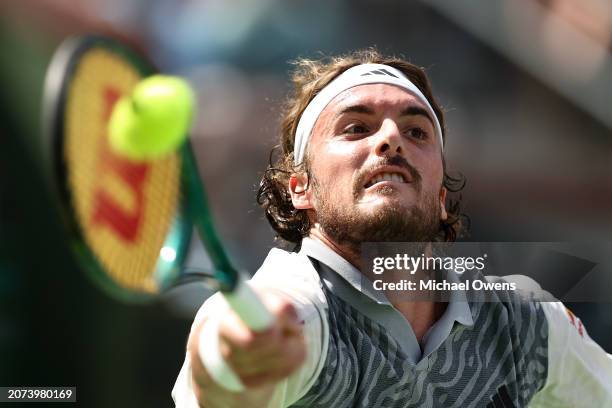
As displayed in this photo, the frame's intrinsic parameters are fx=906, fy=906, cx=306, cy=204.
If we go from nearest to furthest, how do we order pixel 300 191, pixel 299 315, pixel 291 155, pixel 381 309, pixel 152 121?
1. pixel 152 121
2. pixel 299 315
3. pixel 381 309
4. pixel 300 191
5. pixel 291 155

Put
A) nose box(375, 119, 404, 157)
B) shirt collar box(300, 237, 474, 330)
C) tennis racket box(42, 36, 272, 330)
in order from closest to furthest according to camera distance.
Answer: tennis racket box(42, 36, 272, 330), shirt collar box(300, 237, 474, 330), nose box(375, 119, 404, 157)

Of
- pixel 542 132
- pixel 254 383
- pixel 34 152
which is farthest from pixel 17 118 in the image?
pixel 542 132

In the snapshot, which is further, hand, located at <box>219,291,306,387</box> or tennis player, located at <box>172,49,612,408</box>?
tennis player, located at <box>172,49,612,408</box>

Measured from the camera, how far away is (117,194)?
1.41 m

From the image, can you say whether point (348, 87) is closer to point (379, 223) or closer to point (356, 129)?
point (356, 129)

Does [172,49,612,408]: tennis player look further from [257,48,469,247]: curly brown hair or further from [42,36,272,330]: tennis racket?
[42,36,272,330]: tennis racket

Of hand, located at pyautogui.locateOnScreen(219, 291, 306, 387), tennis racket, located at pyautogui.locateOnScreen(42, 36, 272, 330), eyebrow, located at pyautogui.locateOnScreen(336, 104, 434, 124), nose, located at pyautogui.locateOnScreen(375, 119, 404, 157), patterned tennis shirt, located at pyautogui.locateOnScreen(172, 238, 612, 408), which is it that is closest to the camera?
tennis racket, located at pyautogui.locateOnScreen(42, 36, 272, 330)

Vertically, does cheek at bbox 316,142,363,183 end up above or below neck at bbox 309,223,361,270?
above

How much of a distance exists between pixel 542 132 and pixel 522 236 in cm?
56

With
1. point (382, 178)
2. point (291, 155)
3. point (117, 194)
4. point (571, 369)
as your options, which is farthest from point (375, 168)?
point (117, 194)

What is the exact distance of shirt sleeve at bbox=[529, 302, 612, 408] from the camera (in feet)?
7.00

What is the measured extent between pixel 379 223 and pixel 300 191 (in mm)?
363

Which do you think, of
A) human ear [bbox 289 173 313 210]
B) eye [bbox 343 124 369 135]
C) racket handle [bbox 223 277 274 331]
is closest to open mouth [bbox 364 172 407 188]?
eye [bbox 343 124 369 135]

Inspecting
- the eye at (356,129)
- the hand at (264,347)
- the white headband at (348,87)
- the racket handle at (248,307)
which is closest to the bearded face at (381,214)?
the eye at (356,129)
